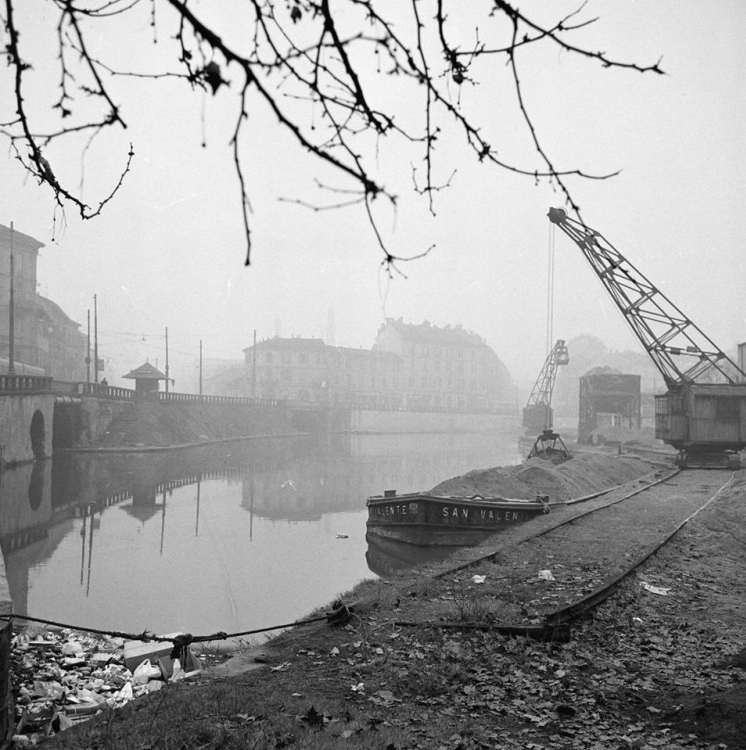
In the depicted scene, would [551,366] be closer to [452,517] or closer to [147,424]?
[147,424]

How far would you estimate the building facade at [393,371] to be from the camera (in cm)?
9350

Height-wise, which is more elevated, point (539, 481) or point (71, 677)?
point (539, 481)

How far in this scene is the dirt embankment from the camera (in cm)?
1948

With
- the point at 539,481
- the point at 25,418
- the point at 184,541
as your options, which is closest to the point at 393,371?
the point at 25,418

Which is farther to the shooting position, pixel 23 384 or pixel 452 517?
pixel 23 384

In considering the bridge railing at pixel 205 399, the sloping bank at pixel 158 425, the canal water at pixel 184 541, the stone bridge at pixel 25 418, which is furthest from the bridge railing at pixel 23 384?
the bridge railing at pixel 205 399

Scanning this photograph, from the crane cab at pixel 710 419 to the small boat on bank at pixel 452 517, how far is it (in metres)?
13.3

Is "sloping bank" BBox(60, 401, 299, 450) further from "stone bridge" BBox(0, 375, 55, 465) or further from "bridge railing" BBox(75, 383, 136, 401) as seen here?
"stone bridge" BBox(0, 375, 55, 465)

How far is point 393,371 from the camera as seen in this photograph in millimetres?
106812

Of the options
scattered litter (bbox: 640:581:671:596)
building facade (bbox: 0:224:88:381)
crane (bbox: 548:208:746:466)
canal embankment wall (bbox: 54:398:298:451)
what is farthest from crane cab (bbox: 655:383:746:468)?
building facade (bbox: 0:224:88:381)

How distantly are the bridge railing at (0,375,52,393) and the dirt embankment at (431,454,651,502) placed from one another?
2123 centimetres

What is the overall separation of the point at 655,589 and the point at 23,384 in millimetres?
32859

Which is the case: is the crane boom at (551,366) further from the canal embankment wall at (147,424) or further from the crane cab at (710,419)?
the crane cab at (710,419)

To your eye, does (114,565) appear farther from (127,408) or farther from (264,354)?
(264,354)
